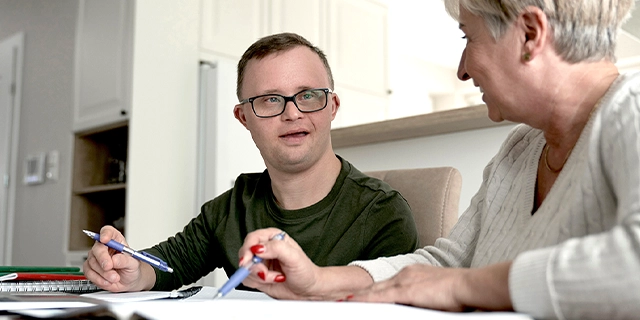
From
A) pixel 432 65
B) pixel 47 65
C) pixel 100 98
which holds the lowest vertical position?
pixel 100 98

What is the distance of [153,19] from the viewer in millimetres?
3172

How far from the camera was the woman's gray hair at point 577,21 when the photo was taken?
0.75 meters

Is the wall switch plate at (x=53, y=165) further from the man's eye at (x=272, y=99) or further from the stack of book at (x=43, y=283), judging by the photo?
the man's eye at (x=272, y=99)

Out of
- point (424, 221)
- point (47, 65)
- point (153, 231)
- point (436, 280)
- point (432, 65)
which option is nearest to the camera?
point (436, 280)

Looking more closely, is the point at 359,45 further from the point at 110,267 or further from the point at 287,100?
the point at 110,267

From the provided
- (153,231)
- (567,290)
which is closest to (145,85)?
(153,231)

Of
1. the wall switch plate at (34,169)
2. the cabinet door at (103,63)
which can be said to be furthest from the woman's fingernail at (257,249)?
the wall switch plate at (34,169)

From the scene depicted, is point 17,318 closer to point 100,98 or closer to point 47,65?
point 100,98

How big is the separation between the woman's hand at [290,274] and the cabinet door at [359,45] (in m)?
3.34

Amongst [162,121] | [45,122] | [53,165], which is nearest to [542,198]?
[162,121]

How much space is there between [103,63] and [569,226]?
→ 2.98 m

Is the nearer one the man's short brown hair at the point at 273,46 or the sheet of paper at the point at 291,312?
the sheet of paper at the point at 291,312

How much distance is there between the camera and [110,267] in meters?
1.08

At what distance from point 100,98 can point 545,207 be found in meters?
2.88
